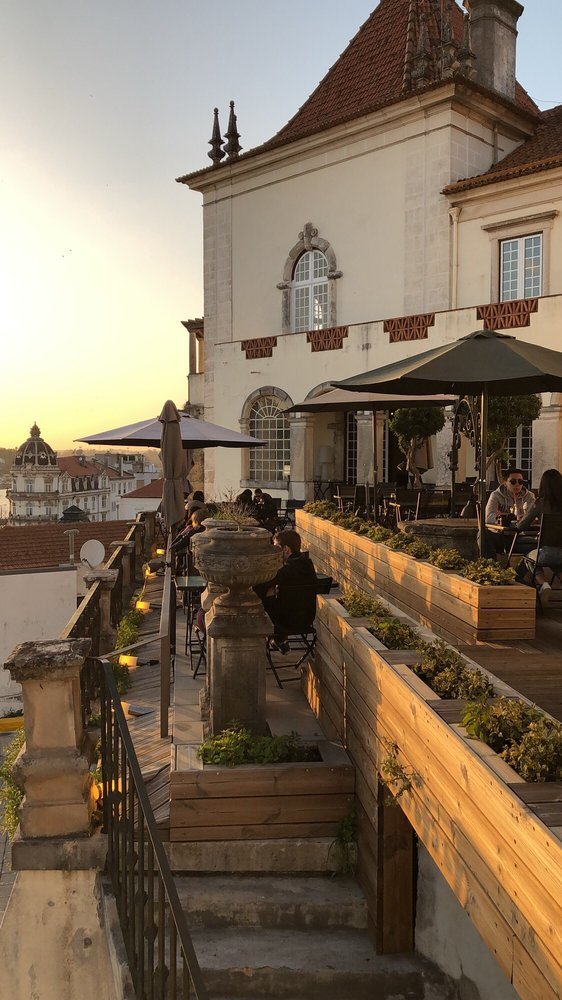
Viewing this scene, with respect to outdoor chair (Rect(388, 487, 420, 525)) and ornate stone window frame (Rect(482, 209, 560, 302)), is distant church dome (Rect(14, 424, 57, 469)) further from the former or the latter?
outdoor chair (Rect(388, 487, 420, 525))

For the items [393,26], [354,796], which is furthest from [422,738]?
[393,26]

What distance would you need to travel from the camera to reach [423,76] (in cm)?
2073

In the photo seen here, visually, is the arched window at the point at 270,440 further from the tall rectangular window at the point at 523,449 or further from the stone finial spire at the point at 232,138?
the stone finial spire at the point at 232,138

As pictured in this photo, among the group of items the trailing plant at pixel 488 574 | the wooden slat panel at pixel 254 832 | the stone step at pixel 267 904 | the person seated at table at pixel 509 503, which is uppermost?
the person seated at table at pixel 509 503

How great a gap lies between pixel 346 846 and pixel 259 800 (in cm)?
61

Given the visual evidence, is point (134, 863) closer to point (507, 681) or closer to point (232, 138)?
point (507, 681)

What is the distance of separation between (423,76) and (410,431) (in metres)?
11.7

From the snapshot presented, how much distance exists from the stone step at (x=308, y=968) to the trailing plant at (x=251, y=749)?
0.94 m

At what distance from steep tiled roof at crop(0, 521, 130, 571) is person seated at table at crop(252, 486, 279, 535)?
10.0m

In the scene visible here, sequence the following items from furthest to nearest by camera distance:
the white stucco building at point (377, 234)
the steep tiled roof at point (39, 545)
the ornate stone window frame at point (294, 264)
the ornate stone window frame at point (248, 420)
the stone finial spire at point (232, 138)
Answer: the stone finial spire at point (232, 138) → the steep tiled roof at point (39, 545) → the ornate stone window frame at point (294, 264) → the ornate stone window frame at point (248, 420) → the white stucco building at point (377, 234)

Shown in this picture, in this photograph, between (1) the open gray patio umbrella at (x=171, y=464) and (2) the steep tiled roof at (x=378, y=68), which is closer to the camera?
(1) the open gray patio umbrella at (x=171, y=464)

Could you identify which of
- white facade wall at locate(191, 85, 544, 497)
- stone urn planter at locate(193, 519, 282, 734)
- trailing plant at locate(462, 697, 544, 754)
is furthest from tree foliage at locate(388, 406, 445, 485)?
trailing plant at locate(462, 697, 544, 754)

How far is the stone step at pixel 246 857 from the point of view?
466 centimetres

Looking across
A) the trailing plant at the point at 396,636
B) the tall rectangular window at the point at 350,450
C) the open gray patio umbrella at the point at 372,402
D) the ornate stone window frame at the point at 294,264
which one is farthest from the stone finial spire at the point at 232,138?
the trailing plant at the point at 396,636
